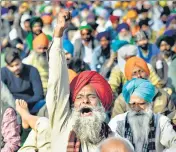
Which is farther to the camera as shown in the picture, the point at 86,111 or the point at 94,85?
the point at 94,85

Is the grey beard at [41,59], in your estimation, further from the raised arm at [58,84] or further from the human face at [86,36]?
the raised arm at [58,84]

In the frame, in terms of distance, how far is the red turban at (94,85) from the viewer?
8016 millimetres

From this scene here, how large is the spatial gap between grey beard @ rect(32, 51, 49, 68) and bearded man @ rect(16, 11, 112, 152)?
6.16 metres

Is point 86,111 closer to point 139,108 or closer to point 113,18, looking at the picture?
point 139,108

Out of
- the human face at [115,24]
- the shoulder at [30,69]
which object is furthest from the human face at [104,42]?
the shoulder at [30,69]

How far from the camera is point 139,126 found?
8555mm

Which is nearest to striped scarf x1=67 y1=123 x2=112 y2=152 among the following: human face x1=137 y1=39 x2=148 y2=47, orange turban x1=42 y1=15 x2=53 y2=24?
human face x1=137 y1=39 x2=148 y2=47

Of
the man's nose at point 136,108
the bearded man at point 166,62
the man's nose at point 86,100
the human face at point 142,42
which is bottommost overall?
the bearded man at point 166,62

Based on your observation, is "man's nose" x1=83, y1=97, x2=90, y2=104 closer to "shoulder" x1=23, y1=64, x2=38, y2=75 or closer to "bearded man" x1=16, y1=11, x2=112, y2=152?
"bearded man" x1=16, y1=11, x2=112, y2=152

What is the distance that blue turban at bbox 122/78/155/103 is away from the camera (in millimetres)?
8898

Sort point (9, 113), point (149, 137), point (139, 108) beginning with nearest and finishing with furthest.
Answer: point (149, 137), point (139, 108), point (9, 113)

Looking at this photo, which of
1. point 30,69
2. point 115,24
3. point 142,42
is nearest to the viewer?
point 30,69

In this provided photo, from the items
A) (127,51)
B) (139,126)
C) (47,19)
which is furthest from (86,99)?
(47,19)

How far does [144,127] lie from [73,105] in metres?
0.88
